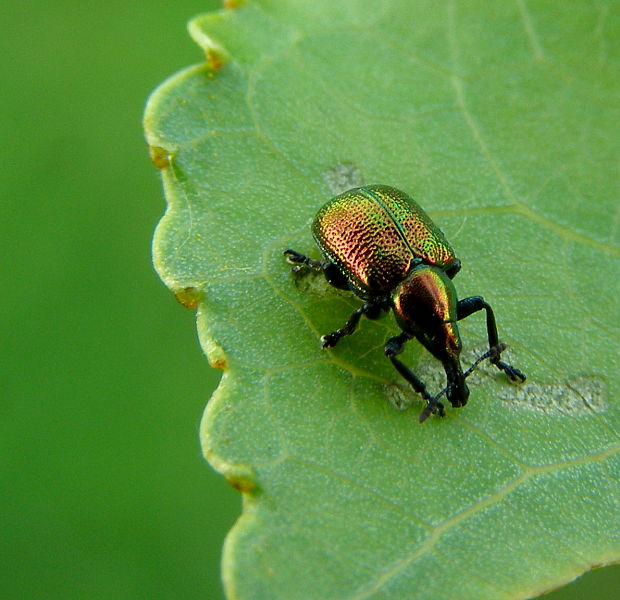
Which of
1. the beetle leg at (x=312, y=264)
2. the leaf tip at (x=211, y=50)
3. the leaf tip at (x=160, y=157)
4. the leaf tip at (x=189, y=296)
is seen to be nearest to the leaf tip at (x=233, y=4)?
the leaf tip at (x=211, y=50)

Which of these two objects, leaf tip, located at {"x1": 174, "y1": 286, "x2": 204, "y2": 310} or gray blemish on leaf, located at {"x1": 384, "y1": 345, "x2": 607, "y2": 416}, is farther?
gray blemish on leaf, located at {"x1": 384, "y1": 345, "x2": 607, "y2": 416}

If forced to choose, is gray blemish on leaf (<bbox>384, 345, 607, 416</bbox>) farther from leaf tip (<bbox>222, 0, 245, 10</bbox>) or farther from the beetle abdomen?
leaf tip (<bbox>222, 0, 245, 10</bbox>)

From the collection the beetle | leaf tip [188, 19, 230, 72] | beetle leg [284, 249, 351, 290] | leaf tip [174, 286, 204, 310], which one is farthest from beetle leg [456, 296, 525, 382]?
leaf tip [188, 19, 230, 72]

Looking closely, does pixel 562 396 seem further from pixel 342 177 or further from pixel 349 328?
pixel 342 177

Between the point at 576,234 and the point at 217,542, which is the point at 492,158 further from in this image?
the point at 217,542

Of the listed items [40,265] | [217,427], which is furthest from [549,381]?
[40,265]
